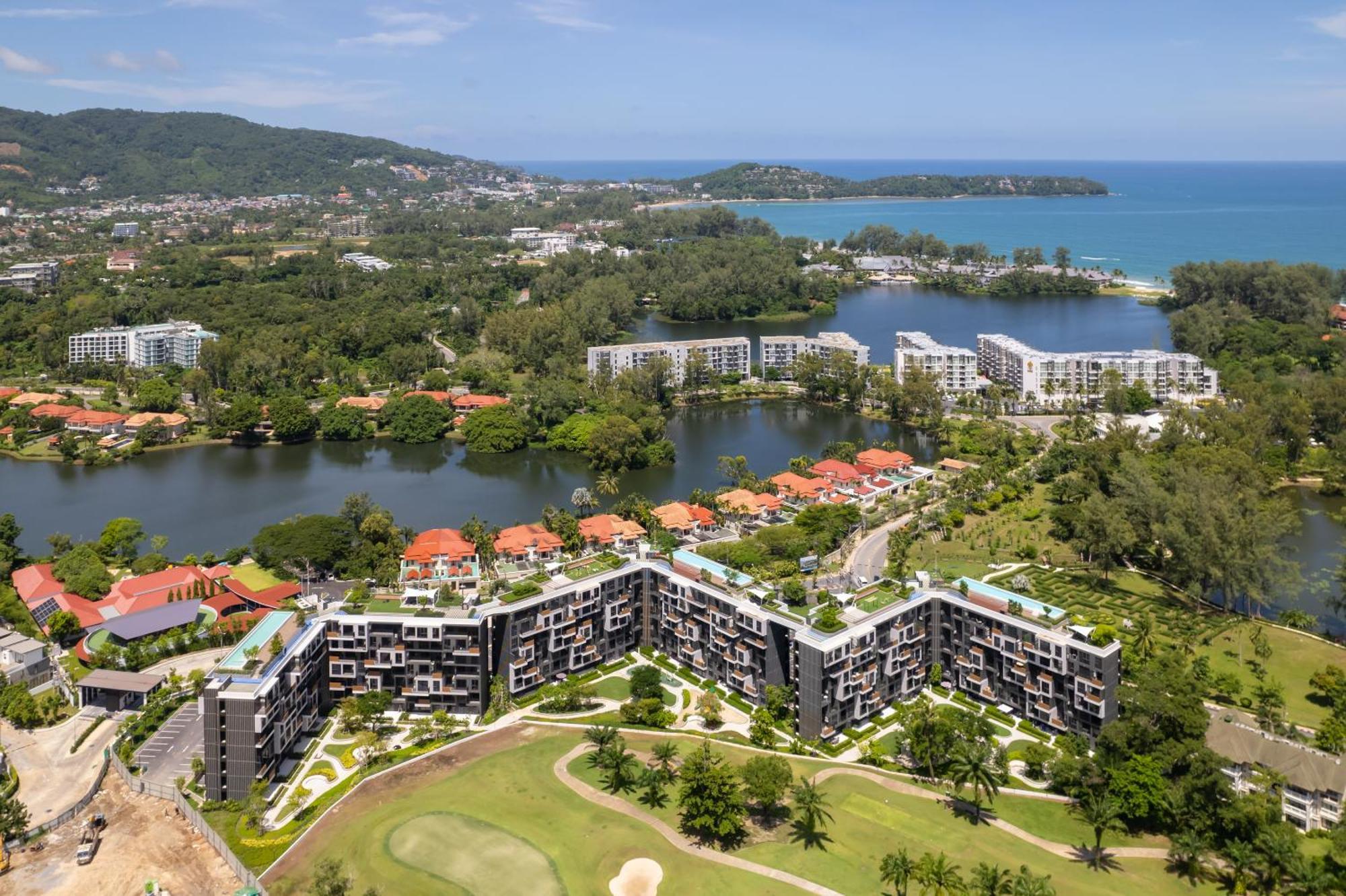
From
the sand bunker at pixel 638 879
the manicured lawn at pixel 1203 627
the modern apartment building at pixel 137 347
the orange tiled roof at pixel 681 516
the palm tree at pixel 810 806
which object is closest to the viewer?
the sand bunker at pixel 638 879

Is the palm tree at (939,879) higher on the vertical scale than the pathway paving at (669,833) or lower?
higher

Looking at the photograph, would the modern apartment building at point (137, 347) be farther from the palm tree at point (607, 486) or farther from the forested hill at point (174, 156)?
the forested hill at point (174, 156)

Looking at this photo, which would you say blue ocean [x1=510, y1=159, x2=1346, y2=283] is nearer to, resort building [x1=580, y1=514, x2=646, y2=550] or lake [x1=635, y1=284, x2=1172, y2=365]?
lake [x1=635, y1=284, x2=1172, y2=365]

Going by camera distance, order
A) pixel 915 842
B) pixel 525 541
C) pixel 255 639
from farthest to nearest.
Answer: pixel 525 541 < pixel 255 639 < pixel 915 842

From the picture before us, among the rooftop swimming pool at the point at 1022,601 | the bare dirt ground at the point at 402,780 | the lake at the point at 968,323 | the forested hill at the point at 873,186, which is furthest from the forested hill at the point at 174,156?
the rooftop swimming pool at the point at 1022,601

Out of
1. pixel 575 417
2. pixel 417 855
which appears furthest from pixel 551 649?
pixel 575 417

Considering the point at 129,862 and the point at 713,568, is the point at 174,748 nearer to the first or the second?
the point at 129,862

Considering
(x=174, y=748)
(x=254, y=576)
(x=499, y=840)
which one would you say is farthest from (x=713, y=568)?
(x=254, y=576)
